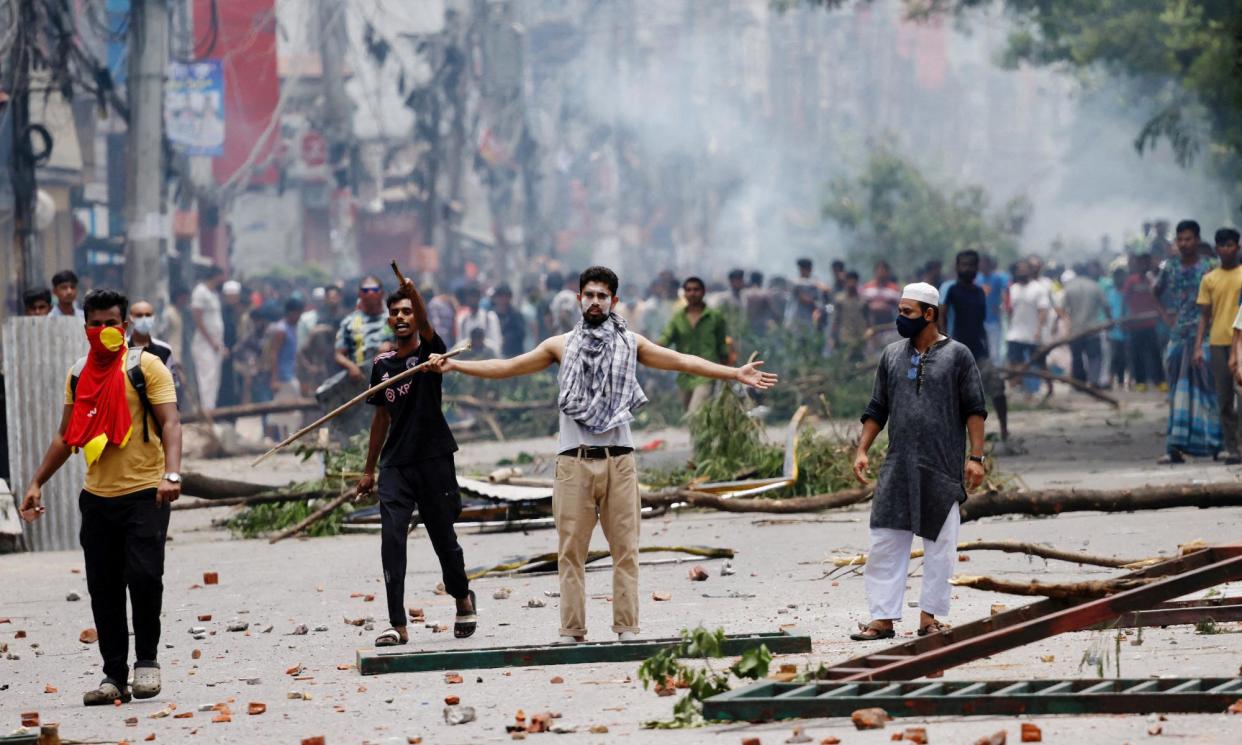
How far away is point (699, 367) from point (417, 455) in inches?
55.3

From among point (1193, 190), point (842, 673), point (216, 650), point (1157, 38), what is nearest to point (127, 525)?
point (216, 650)

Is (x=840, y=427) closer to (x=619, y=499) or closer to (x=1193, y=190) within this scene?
(x=619, y=499)

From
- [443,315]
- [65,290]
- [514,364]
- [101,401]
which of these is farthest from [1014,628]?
[443,315]

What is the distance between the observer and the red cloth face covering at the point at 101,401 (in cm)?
770

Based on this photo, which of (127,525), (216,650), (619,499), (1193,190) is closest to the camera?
(127,525)

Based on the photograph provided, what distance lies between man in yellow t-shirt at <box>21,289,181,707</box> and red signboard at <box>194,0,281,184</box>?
3063 cm

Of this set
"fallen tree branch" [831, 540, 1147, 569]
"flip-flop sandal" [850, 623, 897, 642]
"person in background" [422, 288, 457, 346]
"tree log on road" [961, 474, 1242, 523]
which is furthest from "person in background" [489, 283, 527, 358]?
"flip-flop sandal" [850, 623, 897, 642]

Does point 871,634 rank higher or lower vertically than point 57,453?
lower

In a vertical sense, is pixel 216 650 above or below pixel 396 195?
below

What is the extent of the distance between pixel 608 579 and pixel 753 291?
50.0ft

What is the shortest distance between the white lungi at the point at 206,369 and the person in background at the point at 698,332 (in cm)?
1004

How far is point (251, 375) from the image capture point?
25.2m

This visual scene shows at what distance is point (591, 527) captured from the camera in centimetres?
845

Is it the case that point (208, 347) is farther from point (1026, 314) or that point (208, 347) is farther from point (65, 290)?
point (65, 290)
